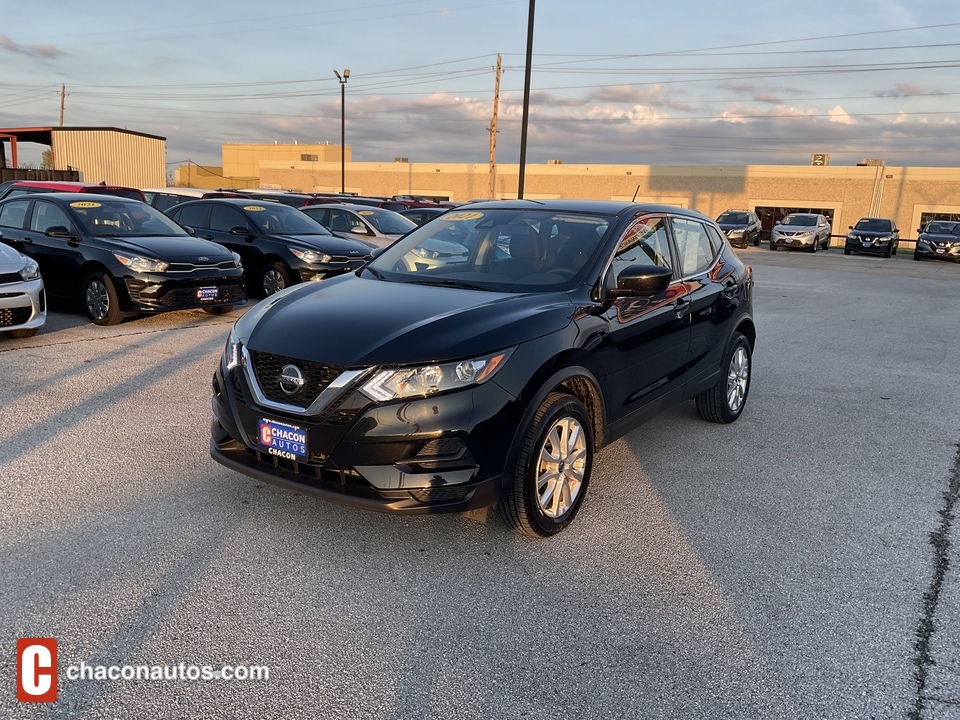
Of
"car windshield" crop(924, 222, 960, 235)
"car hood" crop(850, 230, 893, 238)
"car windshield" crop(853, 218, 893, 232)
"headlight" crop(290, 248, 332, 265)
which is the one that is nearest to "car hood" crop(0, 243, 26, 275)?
"headlight" crop(290, 248, 332, 265)

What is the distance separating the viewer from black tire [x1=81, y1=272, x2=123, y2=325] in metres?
9.00

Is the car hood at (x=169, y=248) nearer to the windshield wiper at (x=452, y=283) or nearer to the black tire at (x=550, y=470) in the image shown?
the windshield wiper at (x=452, y=283)

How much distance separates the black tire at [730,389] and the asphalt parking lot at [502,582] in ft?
0.67

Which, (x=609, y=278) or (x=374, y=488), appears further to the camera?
(x=609, y=278)

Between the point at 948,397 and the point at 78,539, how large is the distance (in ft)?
23.5

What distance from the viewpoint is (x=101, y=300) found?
30.0 feet

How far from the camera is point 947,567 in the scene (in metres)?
3.75

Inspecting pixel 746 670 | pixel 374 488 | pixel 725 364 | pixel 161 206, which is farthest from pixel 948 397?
pixel 161 206

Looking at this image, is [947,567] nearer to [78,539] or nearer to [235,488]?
[235,488]

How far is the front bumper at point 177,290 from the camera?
888 centimetres

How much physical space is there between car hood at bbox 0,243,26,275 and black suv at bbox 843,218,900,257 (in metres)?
30.3

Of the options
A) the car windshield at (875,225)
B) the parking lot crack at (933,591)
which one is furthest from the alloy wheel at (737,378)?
the car windshield at (875,225)

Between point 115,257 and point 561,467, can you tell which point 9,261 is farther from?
point 561,467

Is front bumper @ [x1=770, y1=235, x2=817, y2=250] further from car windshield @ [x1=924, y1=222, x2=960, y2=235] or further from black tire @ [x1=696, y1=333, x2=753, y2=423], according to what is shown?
black tire @ [x1=696, y1=333, x2=753, y2=423]
